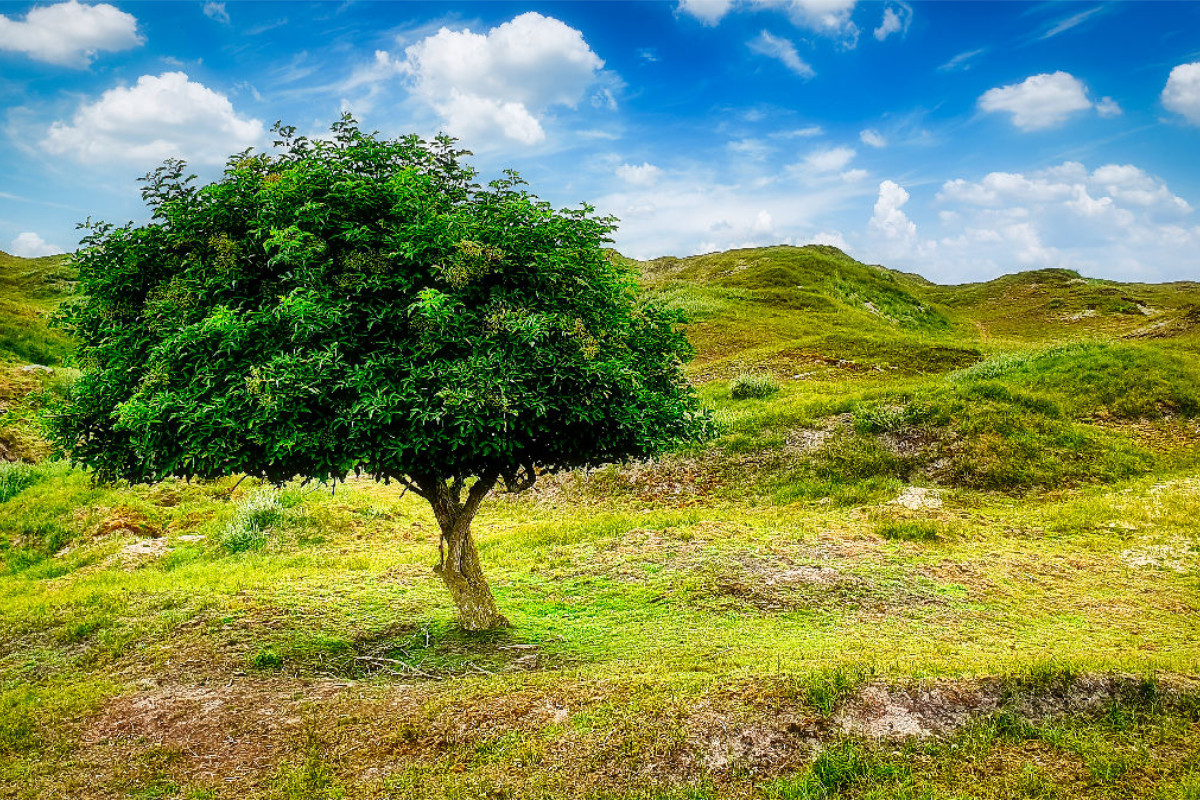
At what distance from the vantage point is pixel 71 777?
26.0ft

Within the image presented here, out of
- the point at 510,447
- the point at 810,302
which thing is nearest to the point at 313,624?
the point at 510,447

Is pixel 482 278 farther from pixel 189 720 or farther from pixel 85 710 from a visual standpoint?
pixel 85 710

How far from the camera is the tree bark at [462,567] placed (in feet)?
40.1

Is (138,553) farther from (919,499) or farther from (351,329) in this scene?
(919,499)

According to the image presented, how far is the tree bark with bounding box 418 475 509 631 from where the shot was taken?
12.2 m

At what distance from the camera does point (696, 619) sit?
40.8ft

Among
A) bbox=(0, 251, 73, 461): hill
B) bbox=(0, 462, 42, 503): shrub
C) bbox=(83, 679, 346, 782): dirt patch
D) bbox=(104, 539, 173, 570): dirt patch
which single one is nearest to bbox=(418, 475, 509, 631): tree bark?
bbox=(83, 679, 346, 782): dirt patch

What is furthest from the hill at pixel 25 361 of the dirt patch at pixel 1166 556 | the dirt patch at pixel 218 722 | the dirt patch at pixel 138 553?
the dirt patch at pixel 1166 556

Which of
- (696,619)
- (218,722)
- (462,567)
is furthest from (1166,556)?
(218,722)

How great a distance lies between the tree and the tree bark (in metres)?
0.82

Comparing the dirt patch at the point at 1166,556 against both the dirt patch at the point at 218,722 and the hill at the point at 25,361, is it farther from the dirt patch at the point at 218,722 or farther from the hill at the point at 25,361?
the hill at the point at 25,361

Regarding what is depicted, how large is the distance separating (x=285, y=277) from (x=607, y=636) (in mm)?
7635

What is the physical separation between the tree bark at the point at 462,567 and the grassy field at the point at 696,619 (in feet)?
2.00

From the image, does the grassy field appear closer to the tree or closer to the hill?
the tree
